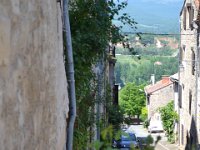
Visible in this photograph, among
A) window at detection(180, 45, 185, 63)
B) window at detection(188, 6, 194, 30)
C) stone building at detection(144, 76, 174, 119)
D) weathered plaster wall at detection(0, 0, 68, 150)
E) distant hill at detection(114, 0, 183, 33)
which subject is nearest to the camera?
weathered plaster wall at detection(0, 0, 68, 150)

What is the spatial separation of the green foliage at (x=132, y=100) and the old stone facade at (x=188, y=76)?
40.0 m

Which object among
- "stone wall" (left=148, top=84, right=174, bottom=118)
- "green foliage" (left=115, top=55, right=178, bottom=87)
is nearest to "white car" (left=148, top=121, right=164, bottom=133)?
"stone wall" (left=148, top=84, right=174, bottom=118)

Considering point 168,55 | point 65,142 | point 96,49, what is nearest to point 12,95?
point 65,142

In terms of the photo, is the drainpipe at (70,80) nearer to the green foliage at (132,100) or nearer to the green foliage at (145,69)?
the green foliage at (132,100)

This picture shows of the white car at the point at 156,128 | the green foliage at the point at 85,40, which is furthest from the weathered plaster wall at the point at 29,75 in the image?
the white car at the point at 156,128

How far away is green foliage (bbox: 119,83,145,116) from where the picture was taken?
2899 inches

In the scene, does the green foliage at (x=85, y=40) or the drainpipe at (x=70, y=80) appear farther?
the green foliage at (x=85, y=40)

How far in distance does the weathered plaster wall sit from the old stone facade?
19842 millimetres

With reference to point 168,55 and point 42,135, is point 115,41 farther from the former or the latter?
point 168,55

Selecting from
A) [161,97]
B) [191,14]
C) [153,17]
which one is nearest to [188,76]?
[191,14]

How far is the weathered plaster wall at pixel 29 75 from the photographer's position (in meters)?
3.30

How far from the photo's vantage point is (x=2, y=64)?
10.6 ft

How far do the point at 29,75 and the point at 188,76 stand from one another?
25593mm

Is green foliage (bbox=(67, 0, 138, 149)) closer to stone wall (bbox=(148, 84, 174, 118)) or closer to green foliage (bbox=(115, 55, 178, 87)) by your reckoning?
stone wall (bbox=(148, 84, 174, 118))
